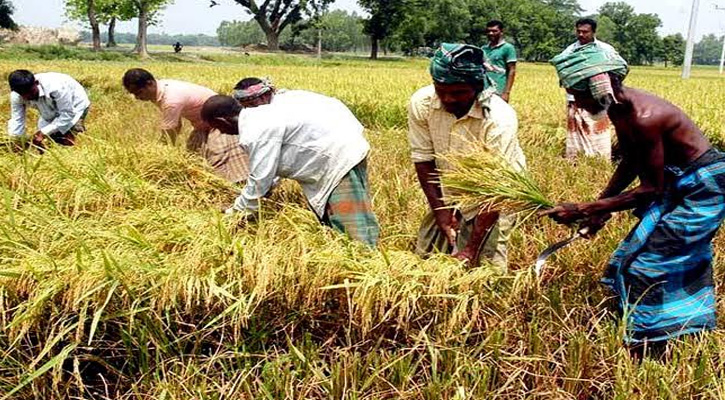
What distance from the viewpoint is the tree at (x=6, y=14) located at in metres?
36.5

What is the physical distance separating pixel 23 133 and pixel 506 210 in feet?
12.7

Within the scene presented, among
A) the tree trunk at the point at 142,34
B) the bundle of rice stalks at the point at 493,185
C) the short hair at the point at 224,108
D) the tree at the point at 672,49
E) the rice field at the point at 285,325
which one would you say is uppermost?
the tree at the point at 672,49

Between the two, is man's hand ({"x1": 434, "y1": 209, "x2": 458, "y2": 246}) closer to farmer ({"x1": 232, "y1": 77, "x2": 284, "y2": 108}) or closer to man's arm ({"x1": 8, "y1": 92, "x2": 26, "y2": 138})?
farmer ({"x1": 232, "y1": 77, "x2": 284, "y2": 108})

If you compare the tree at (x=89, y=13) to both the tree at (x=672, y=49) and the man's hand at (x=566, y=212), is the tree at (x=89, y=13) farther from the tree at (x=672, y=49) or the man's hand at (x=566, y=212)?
the tree at (x=672, y=49)

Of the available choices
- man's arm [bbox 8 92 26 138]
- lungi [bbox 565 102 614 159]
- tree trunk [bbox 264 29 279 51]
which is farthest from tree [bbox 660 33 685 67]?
man's arm [bbox 8 92 26 138]

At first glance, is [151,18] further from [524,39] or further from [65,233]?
[65,233]

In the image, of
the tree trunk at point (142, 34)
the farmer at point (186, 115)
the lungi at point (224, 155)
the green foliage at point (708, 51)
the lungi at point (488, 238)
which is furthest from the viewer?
the green foliage at point (708, 51)

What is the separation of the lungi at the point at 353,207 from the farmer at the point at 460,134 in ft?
0.92

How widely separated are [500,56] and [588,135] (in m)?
1.12

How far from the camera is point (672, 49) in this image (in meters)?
66.0

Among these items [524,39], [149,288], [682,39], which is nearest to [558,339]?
[149,288]

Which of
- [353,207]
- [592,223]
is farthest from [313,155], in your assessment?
[592,223]

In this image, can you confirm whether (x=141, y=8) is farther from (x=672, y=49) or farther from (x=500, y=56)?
(x=672, y=49)

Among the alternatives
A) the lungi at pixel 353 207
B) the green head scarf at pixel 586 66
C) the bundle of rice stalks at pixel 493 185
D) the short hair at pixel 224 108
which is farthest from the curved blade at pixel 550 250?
the short hair at pixel 224 108
